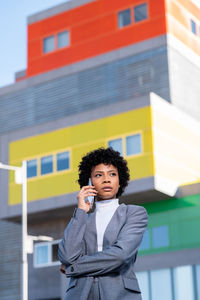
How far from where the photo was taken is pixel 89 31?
129ft

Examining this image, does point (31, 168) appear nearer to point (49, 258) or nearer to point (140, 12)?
point (49, 258)

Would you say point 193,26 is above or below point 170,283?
above

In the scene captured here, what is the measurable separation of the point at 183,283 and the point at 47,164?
29.9 ft

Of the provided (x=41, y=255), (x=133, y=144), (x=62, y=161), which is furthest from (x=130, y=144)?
(x=41, y=255)

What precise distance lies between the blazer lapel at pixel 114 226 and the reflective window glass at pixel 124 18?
34598 mm

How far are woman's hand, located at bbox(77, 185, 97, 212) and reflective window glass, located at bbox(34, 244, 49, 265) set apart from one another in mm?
31613

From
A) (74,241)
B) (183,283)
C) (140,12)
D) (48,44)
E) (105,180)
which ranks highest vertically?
(140,12)

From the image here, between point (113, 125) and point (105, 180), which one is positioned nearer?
point (105, 180)

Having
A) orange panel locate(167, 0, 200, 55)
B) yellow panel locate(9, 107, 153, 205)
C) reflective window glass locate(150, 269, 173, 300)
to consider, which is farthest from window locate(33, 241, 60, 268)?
orange panel locate(167, 0, 200, 55)

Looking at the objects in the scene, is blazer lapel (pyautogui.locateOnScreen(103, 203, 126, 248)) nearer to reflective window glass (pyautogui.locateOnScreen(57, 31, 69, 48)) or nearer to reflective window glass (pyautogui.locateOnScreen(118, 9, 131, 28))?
reflective window glass (pyautogui.locateOnScreen(118, 9, 131, 28))

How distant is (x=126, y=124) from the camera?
31000 millimetres

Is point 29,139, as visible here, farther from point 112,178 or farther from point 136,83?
point 112,178

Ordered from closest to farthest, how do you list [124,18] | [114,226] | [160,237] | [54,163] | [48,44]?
[114,226]
[160,237]
[54,163]
[124,18]
[48,44]

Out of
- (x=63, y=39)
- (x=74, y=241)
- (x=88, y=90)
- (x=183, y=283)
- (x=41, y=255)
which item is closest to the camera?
(x=74, y=241)
